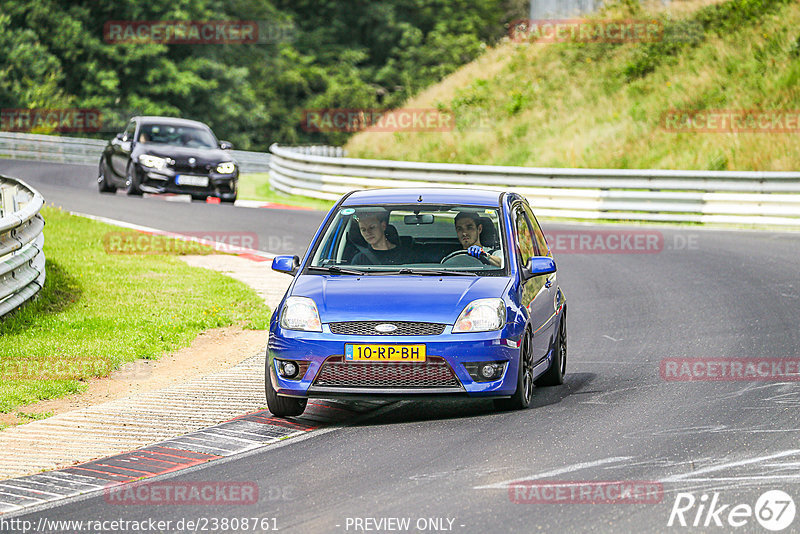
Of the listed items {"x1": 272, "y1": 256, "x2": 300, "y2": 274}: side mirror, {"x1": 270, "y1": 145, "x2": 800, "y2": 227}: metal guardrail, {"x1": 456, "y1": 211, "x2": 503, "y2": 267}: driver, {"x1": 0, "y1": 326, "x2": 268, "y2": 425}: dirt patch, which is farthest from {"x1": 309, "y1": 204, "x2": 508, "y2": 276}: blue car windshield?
{"x1": 270, "y1": 145, "x2": 800, "y2": 227}: metal guardrail

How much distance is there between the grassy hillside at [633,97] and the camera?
3098 cm

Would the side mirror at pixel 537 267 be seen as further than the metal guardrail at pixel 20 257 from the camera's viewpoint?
No

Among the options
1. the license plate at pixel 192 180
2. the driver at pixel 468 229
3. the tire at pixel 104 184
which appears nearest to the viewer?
the driver at pixel 468 229

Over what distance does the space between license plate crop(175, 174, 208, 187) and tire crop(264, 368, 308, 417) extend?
18.1 metres

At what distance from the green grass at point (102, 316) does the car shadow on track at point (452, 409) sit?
8.97ft

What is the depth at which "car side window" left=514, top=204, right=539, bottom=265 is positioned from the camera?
9.86 m

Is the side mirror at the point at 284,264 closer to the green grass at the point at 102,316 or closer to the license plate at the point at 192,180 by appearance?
the green grass at the point at 102,316

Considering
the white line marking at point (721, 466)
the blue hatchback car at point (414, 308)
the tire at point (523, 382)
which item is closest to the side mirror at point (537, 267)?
the blue hatchback car at point (414, 308)

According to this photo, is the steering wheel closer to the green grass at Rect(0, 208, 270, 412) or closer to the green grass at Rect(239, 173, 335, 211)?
the green grass at Rect(0, 208, 270, 412)

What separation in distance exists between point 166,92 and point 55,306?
43201 mm

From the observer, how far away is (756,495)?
6.48 meters

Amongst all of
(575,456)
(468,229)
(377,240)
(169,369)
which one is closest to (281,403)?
(377,240)

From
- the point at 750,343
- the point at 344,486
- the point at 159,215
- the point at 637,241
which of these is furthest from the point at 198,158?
the point at 344,486

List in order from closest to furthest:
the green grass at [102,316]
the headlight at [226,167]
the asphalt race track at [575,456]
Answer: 1. the asphalt race track at [575,456]
2. the green grass at [102,316]
3. the headlight at [226,167]
